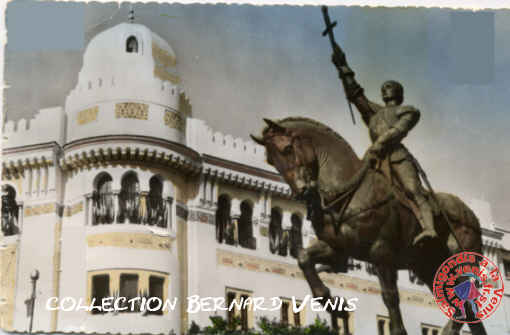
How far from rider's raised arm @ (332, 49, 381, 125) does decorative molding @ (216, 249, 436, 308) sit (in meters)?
1.76

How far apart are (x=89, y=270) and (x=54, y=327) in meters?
0.72

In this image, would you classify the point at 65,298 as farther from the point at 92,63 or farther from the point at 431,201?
the point at 431,201

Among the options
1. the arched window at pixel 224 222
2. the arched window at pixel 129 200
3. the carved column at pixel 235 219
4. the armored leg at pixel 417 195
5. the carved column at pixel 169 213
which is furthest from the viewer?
the carved column at pixel 235 219

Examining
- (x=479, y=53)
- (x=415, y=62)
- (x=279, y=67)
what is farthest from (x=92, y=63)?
(x=479, y=53)

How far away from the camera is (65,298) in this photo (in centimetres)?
852

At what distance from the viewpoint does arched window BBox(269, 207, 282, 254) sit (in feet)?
31.7

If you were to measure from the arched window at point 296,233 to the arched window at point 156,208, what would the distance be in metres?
1.45

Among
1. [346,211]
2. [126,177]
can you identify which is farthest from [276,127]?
[126,177]

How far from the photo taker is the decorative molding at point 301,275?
9.02m

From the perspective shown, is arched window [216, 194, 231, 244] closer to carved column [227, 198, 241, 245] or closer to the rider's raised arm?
carved column [227, 198, 241, 245]

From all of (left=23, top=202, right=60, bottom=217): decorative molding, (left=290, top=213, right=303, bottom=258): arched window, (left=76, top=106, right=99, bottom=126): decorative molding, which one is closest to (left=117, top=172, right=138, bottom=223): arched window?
(left=23, top=202, right=60, bottom=217): decorative molding

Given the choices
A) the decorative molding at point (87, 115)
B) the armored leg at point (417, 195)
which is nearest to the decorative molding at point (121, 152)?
the decorative molding at point (87, 115)

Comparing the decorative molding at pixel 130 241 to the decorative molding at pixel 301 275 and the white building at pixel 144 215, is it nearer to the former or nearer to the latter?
the white building at pixel 144 215

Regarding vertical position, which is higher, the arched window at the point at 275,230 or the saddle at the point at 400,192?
the arched window at the point at 275,230
